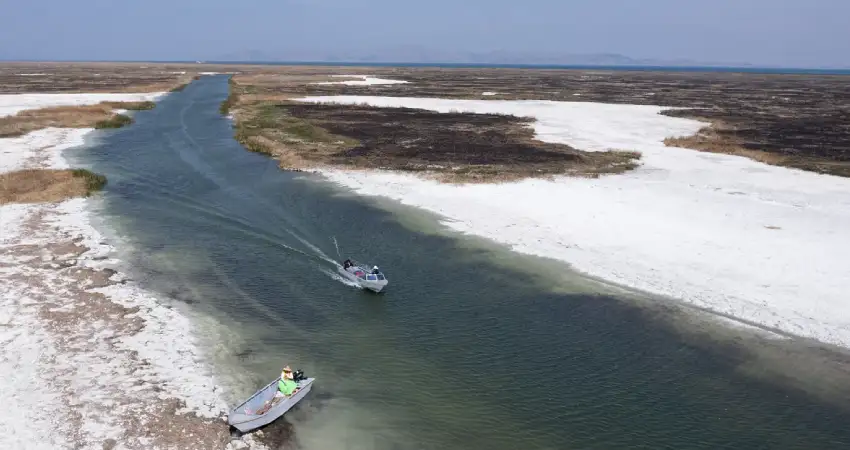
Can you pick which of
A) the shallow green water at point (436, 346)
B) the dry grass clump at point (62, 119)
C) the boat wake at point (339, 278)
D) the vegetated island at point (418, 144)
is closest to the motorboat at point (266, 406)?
the shallow green water at point (436, 346)

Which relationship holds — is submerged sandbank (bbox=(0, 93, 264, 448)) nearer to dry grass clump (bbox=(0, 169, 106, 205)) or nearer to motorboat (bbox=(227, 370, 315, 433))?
motorboat (bbox=(227, 370, 315, 433))

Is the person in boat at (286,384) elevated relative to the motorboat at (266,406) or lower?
elevated

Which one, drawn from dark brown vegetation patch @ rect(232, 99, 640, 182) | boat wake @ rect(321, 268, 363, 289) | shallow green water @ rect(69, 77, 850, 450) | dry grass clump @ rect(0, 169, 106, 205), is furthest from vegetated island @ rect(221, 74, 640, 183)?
boat wake @ rect(321, 268, 363, 289)

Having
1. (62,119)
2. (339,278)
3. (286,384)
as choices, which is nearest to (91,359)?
(286,384)

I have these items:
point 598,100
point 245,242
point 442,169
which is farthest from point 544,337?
point 598,100

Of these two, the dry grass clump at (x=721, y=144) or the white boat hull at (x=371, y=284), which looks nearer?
the white boat hull at (x=371, y=284)

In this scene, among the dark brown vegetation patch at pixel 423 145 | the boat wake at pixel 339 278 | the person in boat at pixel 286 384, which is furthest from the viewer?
the dark brown vegetation patch at pixel 423 145

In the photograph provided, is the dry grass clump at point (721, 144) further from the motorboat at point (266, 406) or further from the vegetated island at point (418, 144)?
the motorboat at point (266, 406)

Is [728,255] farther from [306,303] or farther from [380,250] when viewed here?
[306,303]

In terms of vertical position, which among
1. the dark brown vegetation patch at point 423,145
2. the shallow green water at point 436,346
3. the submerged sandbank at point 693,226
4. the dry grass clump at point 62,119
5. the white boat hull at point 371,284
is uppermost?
the dry grass clump at point 62,119
